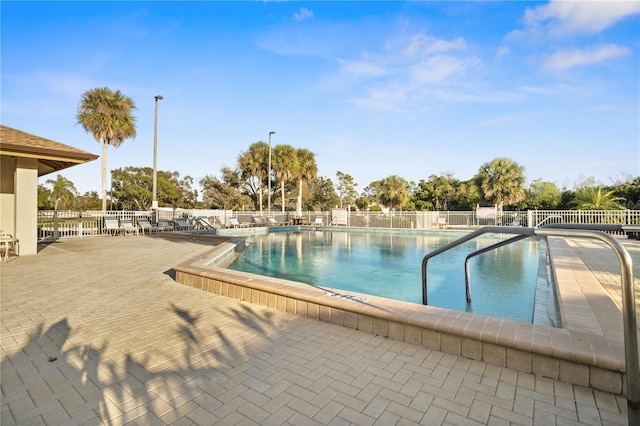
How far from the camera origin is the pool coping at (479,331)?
204 centimetres

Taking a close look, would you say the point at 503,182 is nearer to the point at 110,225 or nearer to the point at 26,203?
the point at 110,225

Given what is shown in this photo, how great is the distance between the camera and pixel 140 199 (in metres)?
36.9

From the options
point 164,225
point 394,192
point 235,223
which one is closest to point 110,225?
point 164,225

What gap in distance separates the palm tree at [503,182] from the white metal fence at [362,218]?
412 cm

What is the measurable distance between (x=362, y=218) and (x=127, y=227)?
574 inches

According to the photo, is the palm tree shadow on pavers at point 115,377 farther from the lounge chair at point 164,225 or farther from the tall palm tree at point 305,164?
the tall palm tree at point 305,164

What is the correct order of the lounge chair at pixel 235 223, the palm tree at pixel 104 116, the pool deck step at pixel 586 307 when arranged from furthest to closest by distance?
1. the palm tree at pixel 104 116
2. the lounge chair at pixel 235 223
3. the pool deck step at pixel 586 307

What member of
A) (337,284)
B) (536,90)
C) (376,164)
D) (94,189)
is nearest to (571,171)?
(376,164)

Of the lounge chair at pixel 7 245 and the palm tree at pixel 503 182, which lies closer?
the lounge chair at pixel 7 245

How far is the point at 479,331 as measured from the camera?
2.44 metres

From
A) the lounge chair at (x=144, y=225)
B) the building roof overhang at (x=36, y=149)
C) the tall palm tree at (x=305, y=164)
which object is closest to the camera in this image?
the building roof overhang at (x=36, y=149)

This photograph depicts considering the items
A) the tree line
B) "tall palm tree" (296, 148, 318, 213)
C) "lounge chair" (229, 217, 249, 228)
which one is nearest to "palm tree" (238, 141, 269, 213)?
the tree line

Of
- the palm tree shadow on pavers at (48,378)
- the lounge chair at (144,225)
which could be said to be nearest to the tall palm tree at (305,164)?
the lounge chair at (144,225)

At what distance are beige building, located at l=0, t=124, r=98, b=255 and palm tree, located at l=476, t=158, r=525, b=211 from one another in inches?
948
